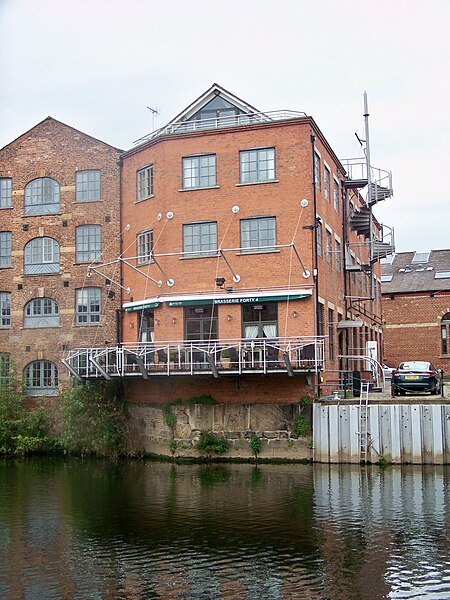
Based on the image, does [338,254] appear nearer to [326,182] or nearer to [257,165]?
[326,182]

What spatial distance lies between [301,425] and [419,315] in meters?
29.6

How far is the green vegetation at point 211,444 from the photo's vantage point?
2653 cm

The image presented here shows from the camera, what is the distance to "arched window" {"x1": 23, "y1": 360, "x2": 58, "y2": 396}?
109ft

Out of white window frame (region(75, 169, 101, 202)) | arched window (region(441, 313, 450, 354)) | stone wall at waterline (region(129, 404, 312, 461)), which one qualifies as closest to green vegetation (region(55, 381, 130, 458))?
stone wall at waterline (region(129, 404, 312, 461))

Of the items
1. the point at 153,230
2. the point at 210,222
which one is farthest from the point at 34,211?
the point at 210,222

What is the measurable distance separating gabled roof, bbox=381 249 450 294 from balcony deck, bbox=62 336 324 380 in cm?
2776

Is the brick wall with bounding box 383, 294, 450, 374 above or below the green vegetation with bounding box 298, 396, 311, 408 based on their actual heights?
above

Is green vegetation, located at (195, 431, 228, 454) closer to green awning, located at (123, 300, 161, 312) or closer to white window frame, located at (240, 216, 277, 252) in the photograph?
green awning, located at (123, 300, 161, 312)

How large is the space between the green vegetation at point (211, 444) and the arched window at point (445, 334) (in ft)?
97.0

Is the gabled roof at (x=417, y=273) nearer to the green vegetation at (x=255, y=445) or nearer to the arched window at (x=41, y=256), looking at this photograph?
the arched window at (x=41, y=256)

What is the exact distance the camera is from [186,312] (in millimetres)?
28891

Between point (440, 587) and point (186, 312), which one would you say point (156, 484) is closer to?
point (186, 312)

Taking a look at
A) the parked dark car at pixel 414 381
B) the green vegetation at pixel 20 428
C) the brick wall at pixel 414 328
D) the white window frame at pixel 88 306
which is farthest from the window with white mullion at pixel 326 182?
the brick wall at pixel 414 328

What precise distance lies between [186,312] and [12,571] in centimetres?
1620
